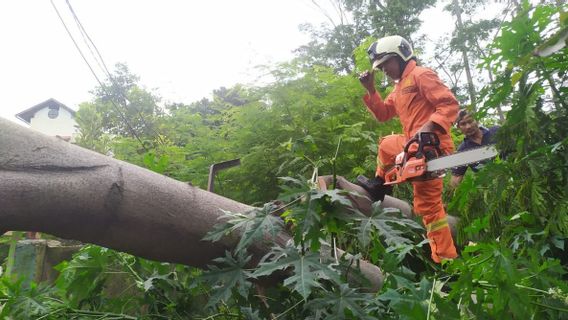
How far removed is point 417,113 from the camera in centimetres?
355

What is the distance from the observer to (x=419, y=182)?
3340 mm

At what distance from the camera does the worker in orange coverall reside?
10.4 feet

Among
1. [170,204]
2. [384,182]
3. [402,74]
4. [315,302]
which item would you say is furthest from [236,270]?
[402,74]

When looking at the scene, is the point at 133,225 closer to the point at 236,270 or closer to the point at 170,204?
the point at 170,204

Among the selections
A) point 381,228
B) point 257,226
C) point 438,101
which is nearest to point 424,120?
point 438,101

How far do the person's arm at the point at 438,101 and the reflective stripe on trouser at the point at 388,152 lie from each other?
372 mm

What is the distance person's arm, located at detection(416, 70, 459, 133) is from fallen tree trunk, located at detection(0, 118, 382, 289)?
1.75 m

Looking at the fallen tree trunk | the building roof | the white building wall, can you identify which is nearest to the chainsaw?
the fallen tree trunk

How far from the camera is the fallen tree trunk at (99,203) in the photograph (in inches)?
63.7

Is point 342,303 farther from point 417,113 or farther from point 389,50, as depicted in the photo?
point 389,50

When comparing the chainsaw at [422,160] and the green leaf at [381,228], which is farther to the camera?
the chainsaw at [422,160]

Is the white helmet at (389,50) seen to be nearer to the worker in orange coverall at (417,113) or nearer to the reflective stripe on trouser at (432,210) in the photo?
the worker in orange coverall at (417,113)

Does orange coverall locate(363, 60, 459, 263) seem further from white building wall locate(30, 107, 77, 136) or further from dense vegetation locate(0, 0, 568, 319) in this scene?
white building wall locate(30, 107, 77, 136)

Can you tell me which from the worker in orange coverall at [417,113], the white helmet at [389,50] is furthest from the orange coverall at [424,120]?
the white helmet at [389,50]
